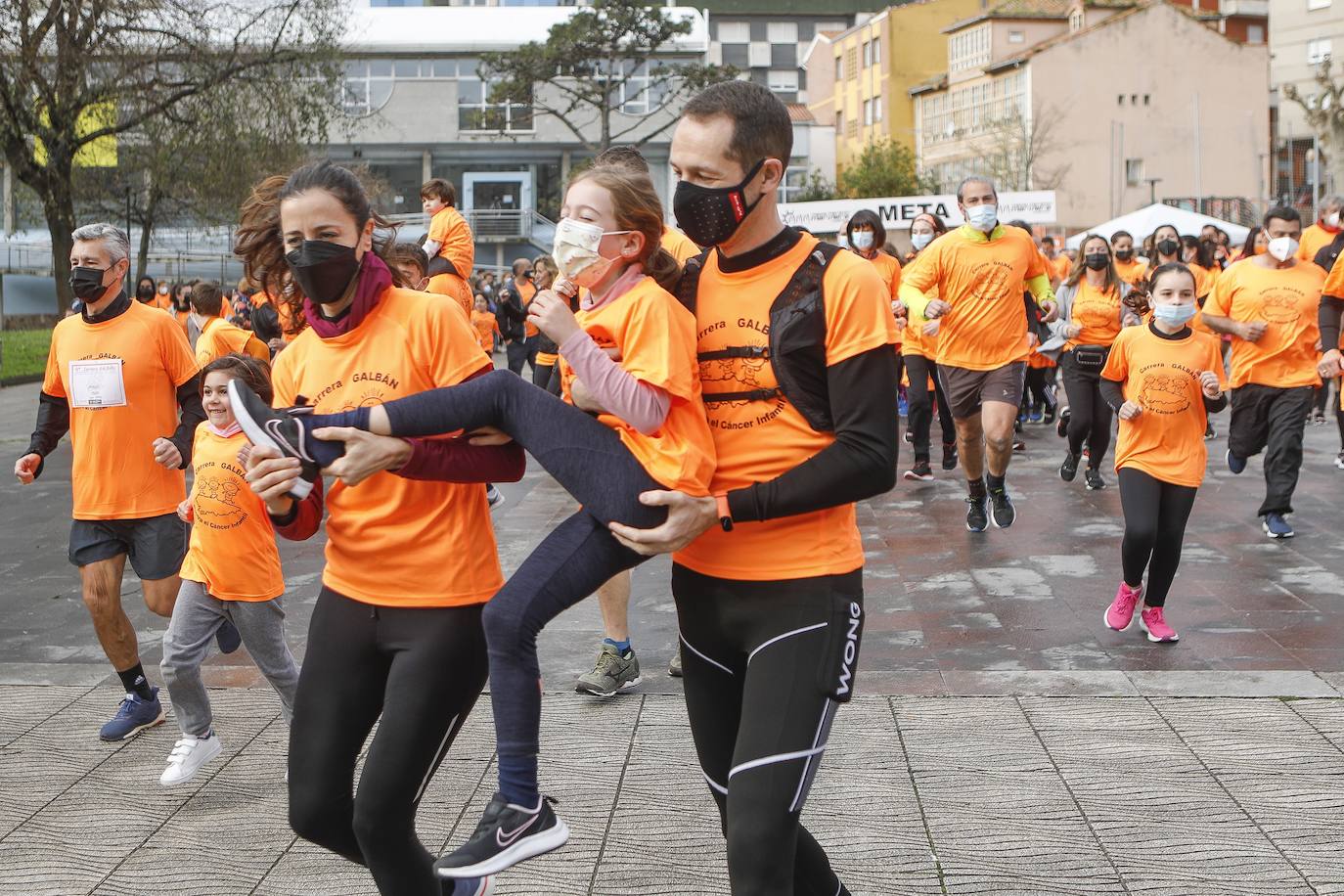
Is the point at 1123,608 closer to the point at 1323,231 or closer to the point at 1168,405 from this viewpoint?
the point at 1168,405

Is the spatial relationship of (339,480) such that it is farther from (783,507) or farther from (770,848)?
(770,848)

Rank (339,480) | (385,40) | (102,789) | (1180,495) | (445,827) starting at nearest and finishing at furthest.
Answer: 1. (339,480)
2. (445,827)
3. (102,789)
4. (1180,495)
5. (385,40)

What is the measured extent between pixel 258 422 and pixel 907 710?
11.2 ft

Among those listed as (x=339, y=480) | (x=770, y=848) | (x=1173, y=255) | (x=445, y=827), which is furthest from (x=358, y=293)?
(x=1173, y=255)

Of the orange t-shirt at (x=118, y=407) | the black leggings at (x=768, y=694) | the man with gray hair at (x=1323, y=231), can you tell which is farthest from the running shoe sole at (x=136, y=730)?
the man with gray hair at (x=1323, y=231)

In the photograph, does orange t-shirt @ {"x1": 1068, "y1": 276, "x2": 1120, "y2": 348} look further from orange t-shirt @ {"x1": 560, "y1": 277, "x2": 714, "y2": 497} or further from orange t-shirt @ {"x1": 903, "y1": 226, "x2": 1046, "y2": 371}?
orange t-shirt @ {"x1": 560, "y1": 277, "x2": 714, "y2": 497}

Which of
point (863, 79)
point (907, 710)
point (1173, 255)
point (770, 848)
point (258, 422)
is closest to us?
point (770, 848)

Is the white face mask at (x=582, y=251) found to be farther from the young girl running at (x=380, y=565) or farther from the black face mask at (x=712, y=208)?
the young girl running at (x=380, y=565)

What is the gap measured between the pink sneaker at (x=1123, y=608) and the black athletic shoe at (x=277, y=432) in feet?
16.2

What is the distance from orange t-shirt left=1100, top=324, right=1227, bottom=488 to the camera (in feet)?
23.1

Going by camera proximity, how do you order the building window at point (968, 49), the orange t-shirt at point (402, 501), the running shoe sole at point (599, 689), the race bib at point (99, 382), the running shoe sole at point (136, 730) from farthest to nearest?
the building window at point (968, 49)
the running shoe sole at point (599, 689)
the race bib at point (99, 382)
the running shoe sole at point (136, 730)
the orange t-shirt at point (402, 501)

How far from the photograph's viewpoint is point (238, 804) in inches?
198

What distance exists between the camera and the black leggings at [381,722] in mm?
3320

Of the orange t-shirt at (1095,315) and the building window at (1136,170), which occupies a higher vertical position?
the building window at (1136,170)
